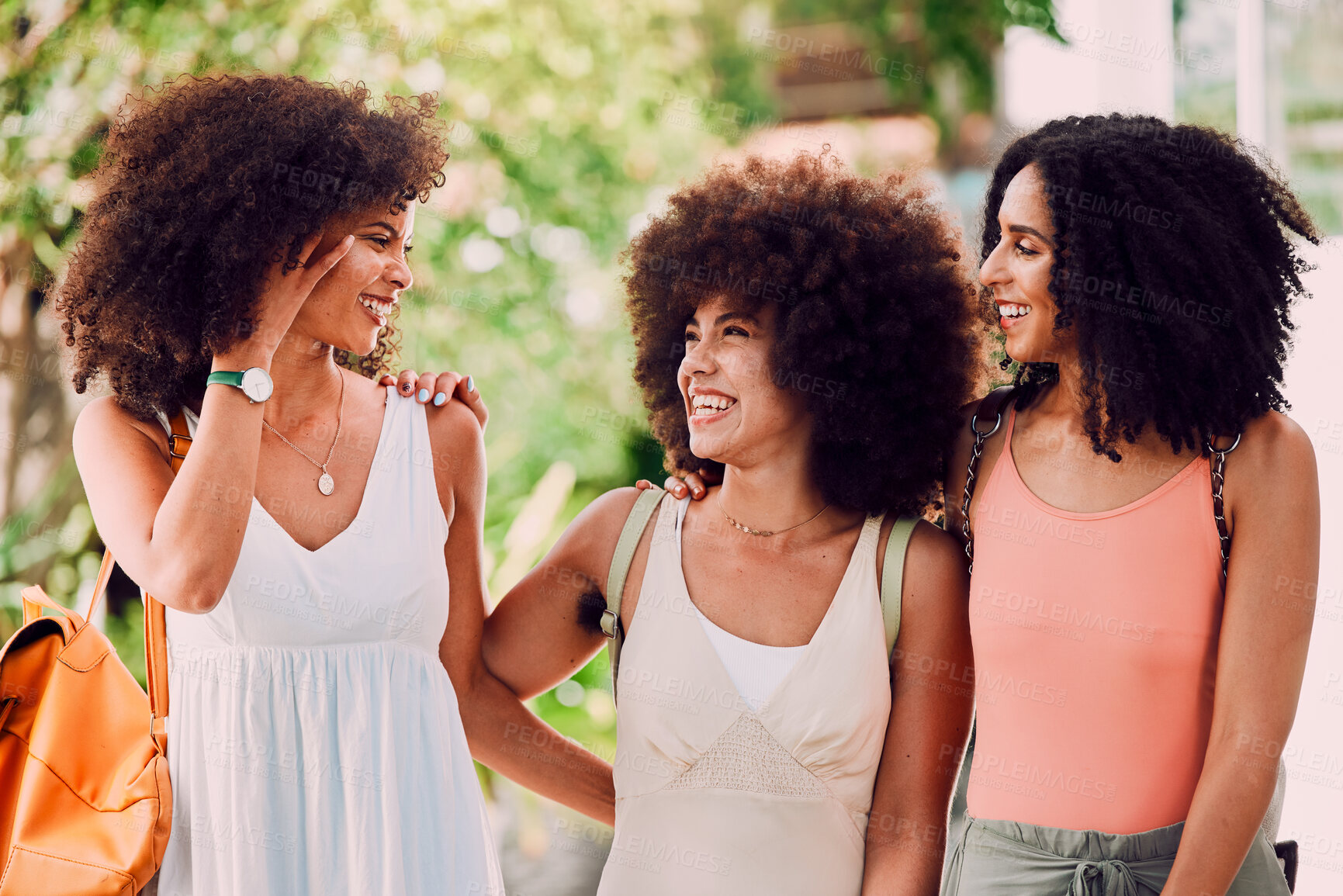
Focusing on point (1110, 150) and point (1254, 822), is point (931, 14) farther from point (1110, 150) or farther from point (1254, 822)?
point (1254, 822)

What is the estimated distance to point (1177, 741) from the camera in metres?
2.12

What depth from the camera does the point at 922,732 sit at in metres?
2.39

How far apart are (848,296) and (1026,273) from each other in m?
0.41

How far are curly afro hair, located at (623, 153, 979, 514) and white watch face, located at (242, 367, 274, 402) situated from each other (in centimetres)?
91

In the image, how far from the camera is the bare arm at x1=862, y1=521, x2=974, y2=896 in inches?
93.4

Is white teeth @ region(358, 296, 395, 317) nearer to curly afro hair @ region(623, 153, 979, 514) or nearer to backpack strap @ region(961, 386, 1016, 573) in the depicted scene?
curly afro hair @ region(623, 153, 979, 514)

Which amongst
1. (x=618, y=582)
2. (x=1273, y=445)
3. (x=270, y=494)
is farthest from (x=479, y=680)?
(x=1273, y=445)

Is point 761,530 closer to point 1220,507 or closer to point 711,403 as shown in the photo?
point 711,403

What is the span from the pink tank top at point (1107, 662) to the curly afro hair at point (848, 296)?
390mm

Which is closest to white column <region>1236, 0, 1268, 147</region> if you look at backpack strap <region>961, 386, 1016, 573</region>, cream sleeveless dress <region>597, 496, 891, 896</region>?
backpack strap <region>961, 386, 1016, 573</region>

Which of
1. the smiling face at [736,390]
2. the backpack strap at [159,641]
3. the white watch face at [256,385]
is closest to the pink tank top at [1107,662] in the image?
the smiling face at [736,390]

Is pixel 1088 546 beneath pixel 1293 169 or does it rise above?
beneath

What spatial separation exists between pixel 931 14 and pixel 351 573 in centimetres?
419

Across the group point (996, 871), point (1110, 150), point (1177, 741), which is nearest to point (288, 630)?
point (996, 871)
